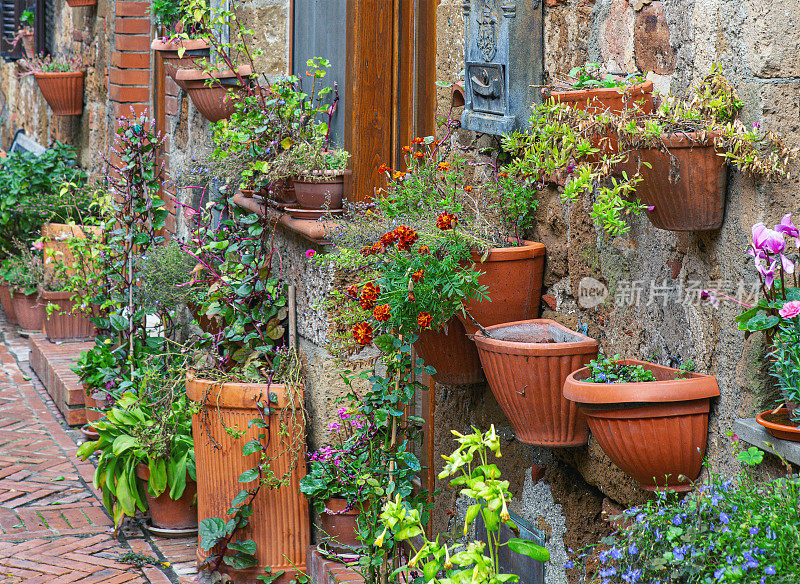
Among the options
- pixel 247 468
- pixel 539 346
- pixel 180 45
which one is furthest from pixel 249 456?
pixel 180 45

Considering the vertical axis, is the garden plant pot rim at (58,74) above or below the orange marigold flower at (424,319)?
above

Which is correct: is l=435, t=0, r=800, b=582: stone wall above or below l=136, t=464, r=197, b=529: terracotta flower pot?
above

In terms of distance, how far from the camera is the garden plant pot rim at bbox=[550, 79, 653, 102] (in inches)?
88.0

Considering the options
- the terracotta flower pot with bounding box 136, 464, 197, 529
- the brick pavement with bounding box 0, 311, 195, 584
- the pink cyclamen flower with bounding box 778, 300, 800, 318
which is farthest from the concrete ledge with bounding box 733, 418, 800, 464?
the terracotta flower pot with bounding box 136, 464, 197, 529

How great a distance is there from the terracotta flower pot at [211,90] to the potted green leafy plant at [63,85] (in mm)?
Answer: 4069

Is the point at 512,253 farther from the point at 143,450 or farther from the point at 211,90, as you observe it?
the point at 211,90

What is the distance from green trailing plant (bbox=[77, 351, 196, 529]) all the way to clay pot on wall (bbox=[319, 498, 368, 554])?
84 cm

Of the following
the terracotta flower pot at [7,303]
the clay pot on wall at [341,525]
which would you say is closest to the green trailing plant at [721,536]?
the clay pot on wall at [341,525]

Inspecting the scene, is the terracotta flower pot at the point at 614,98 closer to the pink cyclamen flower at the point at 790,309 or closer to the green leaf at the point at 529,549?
the pink cyclamen flower at the point at 790,309

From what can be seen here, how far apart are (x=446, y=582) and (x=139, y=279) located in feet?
11.6

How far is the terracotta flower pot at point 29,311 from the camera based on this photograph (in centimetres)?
771

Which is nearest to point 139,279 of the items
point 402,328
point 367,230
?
point 367,230

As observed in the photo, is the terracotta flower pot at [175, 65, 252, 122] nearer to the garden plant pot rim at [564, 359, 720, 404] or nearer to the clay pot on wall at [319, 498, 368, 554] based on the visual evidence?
the clay pot on wall at [319, 498, 368, 554]

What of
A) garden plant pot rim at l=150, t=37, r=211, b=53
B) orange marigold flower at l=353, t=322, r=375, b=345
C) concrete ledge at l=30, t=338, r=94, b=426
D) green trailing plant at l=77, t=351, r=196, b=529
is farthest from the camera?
concrete ledge at l=30, t=338, r=94, b=426
